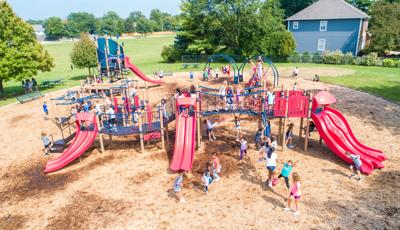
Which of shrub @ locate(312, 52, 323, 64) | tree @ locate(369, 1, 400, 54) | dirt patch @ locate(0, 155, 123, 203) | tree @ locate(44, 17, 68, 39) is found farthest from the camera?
tree @ locate(44, 17, 68, 39)

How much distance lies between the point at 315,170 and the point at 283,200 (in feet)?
10.5

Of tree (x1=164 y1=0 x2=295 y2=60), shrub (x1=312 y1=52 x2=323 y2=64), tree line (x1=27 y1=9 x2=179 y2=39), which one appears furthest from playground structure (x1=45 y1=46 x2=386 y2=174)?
tree line (x1=27 y1=9 x2=179 y2=39)

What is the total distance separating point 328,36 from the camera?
1897 inches

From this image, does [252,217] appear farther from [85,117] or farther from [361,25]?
[361,25]

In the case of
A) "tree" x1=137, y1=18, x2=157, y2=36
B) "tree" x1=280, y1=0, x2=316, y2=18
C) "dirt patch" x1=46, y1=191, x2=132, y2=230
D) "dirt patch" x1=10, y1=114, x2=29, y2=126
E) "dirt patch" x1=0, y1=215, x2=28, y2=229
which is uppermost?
"tree" x1=137, y1=18, x2=157, y2=36

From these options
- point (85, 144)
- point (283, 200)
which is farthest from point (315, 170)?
point (85, 144)

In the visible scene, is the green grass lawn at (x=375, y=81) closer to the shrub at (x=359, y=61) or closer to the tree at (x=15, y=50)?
the shrub at (x=359, y=61)

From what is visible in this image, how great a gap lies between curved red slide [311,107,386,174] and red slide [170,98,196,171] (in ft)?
21.6

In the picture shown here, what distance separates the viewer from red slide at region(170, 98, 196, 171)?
562 inches

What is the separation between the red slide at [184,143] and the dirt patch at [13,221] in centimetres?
637

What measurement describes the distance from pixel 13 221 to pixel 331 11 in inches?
2007

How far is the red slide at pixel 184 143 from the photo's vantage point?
562 inches

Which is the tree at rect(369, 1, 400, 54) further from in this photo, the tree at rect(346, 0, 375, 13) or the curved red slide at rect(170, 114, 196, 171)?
the curved red slide at rect(170, 114, 196, 171)

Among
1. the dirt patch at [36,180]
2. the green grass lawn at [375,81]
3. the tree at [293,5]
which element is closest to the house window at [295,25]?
the green grass lawn at [375,81]
